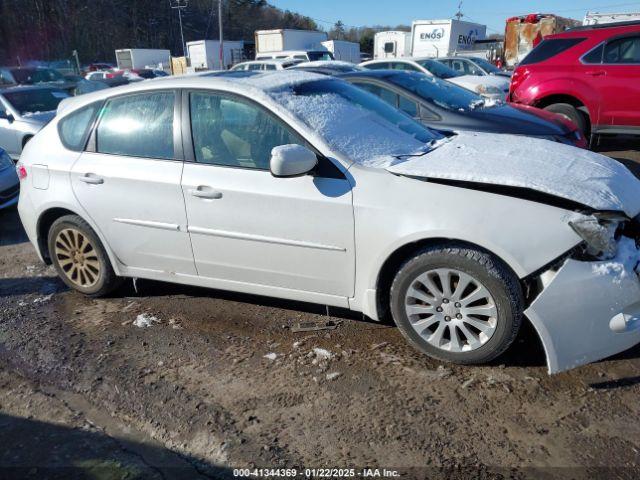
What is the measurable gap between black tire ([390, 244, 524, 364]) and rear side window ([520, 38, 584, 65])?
676 centimetres

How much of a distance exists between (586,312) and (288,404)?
62.8 inches

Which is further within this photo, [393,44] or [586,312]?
[393,44]

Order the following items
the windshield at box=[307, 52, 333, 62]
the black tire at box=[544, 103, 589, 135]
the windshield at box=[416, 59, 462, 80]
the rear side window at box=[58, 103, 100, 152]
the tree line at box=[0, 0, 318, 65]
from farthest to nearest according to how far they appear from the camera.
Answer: the tree line at box=[0, 0, 318, 65]
the windshield at box=[307, 52, 333, 62]
the windshield at box=[416, 59, 462, 80]
the black tire at box=[544, 103, 589, 135]
the rear side window at box=[58, 103, 100, 152]

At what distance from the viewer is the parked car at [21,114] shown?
9078 millimetres

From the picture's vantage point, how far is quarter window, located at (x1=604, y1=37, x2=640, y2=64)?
24.9 ft

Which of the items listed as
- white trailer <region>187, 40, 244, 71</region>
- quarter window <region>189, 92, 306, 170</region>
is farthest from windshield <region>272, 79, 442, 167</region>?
white trailer <region>187, 40, 244, 71</region>

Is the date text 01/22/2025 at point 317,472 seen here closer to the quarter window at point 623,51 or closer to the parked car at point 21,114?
the quarter window at point 623,51

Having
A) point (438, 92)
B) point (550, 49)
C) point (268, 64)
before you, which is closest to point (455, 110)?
point (438, 92)

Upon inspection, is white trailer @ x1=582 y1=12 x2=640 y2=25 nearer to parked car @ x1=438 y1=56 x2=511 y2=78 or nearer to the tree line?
parked car @ x1=438 y1=56 x2=511 y2=78

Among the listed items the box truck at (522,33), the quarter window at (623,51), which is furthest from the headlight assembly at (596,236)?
the box truck at (522,33)

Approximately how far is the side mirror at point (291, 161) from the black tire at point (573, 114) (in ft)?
20.9

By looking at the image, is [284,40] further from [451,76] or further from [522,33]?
[451,76]

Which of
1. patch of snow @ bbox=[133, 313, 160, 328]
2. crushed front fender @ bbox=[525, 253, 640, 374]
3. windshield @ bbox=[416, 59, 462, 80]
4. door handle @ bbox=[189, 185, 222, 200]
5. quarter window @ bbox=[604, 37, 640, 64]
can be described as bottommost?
patch of snow @ bbox=[133, 313, 160, 328]

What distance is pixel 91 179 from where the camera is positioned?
3781 millimetres
